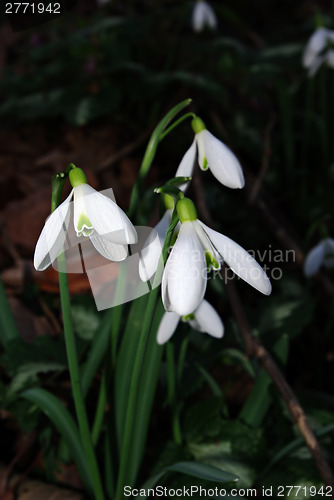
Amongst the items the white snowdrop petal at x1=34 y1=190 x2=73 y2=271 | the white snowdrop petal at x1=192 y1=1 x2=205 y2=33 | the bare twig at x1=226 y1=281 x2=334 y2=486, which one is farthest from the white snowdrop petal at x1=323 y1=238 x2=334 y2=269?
the white snowdrop petal at x1=192 y1=1 x2=205 y2=33

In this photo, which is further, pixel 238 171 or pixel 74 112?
pixel 74 112

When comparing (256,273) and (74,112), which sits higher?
(74,112)

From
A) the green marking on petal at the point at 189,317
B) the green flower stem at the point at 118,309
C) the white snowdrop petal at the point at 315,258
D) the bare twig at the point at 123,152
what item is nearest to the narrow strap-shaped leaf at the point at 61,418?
the green flower stem at the point at 118,309

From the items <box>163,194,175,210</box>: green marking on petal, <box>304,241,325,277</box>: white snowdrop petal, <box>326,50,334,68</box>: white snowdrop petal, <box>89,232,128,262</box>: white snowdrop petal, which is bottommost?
<box>304,241,325,277</box>: white snowdrop petal

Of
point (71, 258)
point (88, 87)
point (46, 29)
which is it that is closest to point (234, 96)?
point (88, 87)

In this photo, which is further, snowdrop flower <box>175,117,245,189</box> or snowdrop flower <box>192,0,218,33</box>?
snowdrop flower <box>192,0,218,33</box>

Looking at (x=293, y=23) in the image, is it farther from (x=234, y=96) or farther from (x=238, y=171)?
(x=238, y=171)

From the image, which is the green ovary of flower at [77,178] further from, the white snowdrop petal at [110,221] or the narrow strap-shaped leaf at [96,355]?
the narrow strap-shaped leaf at [96,355]

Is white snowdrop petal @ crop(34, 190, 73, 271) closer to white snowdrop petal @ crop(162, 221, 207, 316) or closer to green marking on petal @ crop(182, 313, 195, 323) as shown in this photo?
white snowdrop petal @ crop(162, 221, 207, 316)

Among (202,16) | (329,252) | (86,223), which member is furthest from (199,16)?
(86,223)
